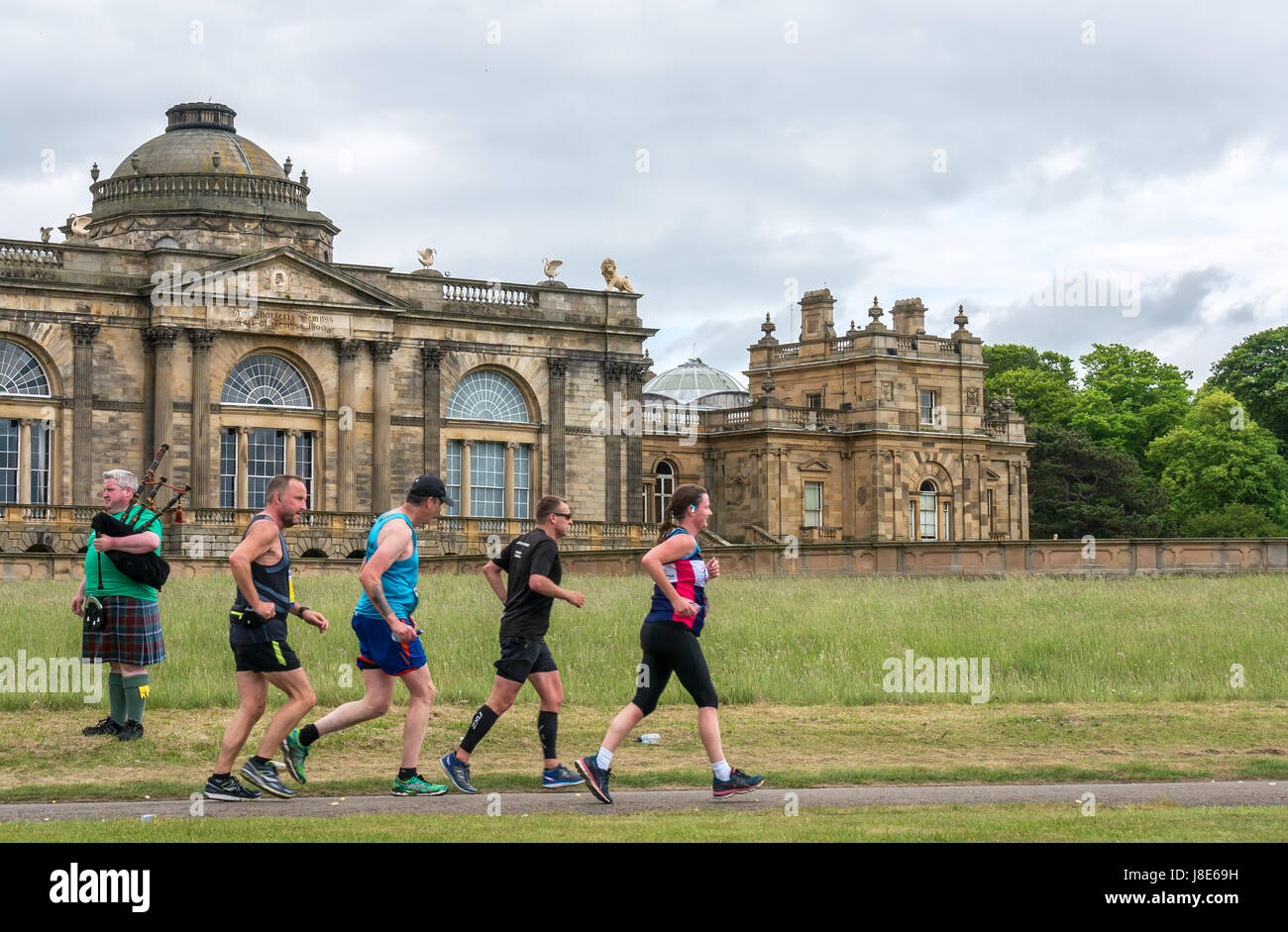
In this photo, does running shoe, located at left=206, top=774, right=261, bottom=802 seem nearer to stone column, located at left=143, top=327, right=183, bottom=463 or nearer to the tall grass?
the tall grass

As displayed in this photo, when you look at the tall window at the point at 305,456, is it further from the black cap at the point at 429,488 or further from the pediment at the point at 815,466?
the black cap at the point at 429,488

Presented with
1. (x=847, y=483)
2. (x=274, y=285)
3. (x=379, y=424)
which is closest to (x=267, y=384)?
(x=274, y=285)

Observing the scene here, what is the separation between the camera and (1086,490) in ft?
267

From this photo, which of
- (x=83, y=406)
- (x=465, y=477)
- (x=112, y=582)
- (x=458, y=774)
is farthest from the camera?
(x=465, y=477)

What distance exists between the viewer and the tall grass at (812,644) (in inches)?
783

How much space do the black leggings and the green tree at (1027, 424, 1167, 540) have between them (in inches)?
2699

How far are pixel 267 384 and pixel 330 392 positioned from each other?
1987 millimetres

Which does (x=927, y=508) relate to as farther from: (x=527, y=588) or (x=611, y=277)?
(x=527, y=588)

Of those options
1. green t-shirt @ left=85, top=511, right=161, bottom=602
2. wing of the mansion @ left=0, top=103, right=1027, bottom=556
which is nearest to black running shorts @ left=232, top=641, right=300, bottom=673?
green t-shirt @ left=85, top=511, right=161, bottom=602

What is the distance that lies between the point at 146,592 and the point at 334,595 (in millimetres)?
14049

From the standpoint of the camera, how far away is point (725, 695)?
1975 cm

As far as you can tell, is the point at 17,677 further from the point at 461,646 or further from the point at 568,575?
the point at 568,575
